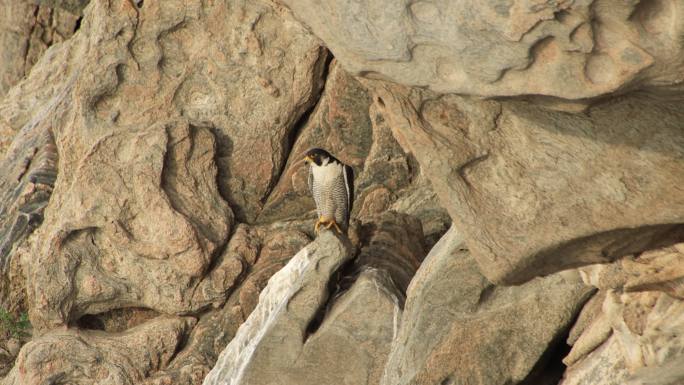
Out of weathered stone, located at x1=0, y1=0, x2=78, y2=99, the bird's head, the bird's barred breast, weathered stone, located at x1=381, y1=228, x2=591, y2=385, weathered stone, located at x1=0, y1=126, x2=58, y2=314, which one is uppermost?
weathered stone, located at x1=0, y1=0, x2=78, y2=99

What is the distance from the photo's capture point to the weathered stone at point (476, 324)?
7.00 metres

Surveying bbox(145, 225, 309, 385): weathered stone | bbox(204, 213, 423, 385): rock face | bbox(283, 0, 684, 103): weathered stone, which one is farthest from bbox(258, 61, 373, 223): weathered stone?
bbox(283, 0, 684, 103): weathered stone

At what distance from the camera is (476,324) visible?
7.18m

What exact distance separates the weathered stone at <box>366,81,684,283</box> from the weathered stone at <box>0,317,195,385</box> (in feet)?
15.5

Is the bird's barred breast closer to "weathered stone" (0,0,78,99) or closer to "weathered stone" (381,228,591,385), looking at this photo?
"weathered stone" (381,228,591,385)

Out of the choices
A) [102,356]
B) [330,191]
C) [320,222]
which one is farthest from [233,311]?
[330,191]

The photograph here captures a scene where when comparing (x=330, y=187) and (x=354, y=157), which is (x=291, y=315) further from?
(x=354, y=157)

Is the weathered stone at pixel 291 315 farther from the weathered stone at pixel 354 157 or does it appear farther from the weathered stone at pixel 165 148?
the weathered stone at pixel 354 157

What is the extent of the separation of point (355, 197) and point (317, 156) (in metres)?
0.84

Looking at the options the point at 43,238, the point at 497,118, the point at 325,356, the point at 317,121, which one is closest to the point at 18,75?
the point at 43,238

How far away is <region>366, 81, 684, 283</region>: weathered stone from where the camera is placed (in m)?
5.10

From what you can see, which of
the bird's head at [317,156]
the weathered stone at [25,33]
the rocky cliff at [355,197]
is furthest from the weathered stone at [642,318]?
the weathered stone at [25,33]

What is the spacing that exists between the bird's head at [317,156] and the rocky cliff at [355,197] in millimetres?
590

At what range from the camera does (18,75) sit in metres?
13.8
